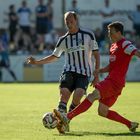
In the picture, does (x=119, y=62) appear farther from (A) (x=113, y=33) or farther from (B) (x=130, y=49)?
(A) (x=113, y=33)

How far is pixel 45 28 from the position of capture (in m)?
33.8

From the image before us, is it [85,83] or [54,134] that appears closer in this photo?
[54,134]

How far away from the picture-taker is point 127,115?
14797 mm

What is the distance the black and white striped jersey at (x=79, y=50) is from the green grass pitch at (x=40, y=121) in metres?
1.08

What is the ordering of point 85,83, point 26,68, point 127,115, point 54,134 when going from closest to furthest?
point 54,134
point 85,83
point 127,115
point 26,68

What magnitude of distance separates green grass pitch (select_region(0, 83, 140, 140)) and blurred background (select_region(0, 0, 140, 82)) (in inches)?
375

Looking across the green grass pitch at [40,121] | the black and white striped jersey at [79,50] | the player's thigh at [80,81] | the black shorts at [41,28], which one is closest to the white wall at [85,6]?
the black shorts at [41,28]

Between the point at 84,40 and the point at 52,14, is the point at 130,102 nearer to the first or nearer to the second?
the point at 84,40

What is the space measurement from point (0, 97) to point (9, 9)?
1400cm

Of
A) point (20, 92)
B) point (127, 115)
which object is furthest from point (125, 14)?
point (127, 115)

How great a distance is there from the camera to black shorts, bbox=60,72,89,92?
472 inches

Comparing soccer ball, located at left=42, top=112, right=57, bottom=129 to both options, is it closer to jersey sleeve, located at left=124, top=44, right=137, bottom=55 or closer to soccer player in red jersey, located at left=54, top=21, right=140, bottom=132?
soccer player in red jersey, located at left=54, top=21, right=140, bottom=132

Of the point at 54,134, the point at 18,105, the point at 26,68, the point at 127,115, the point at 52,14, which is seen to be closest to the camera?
the point at 54,134

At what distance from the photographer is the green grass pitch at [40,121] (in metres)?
11.0
